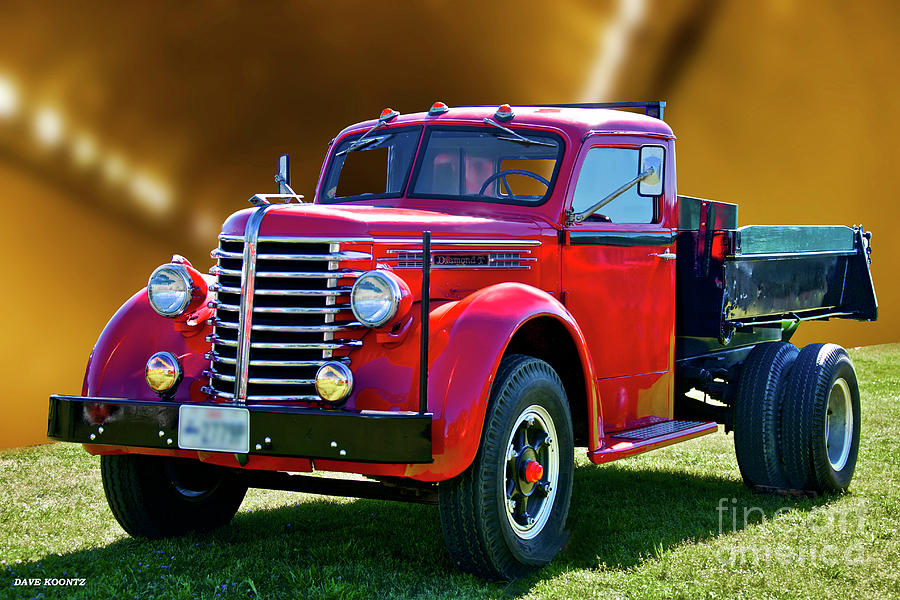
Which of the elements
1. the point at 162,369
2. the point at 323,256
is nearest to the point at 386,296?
the point at 323,256

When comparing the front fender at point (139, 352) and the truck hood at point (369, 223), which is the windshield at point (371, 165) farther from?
the front fender at point (139, 352)

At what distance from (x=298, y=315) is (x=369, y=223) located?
49 centimetres

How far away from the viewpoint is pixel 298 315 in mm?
4227

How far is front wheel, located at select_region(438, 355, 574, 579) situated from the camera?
13.4 ft

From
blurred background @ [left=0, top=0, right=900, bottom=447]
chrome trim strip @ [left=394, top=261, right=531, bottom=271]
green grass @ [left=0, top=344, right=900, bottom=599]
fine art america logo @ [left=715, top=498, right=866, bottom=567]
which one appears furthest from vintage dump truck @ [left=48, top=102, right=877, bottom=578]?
blurred background @ [left=0, top=0, right=900, bottom=447]

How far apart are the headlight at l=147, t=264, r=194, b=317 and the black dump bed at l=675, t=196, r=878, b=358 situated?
9.60ft

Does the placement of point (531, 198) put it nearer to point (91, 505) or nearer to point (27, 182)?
point (91, 505)

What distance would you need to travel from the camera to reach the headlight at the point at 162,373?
4.46 m

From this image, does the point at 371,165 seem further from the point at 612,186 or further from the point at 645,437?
the point at 645,437

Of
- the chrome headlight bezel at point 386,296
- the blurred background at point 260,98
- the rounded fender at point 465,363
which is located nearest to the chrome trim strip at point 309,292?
the chrome headlight bezel at point 386,296

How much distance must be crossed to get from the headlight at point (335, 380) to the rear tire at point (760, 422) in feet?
9.41

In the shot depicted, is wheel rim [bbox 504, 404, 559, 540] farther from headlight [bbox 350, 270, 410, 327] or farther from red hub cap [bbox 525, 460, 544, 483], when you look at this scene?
headlight [bbox 350, 270, 410, 327]

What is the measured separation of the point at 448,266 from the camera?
4617mm

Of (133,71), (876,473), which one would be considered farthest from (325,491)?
(133,71)
